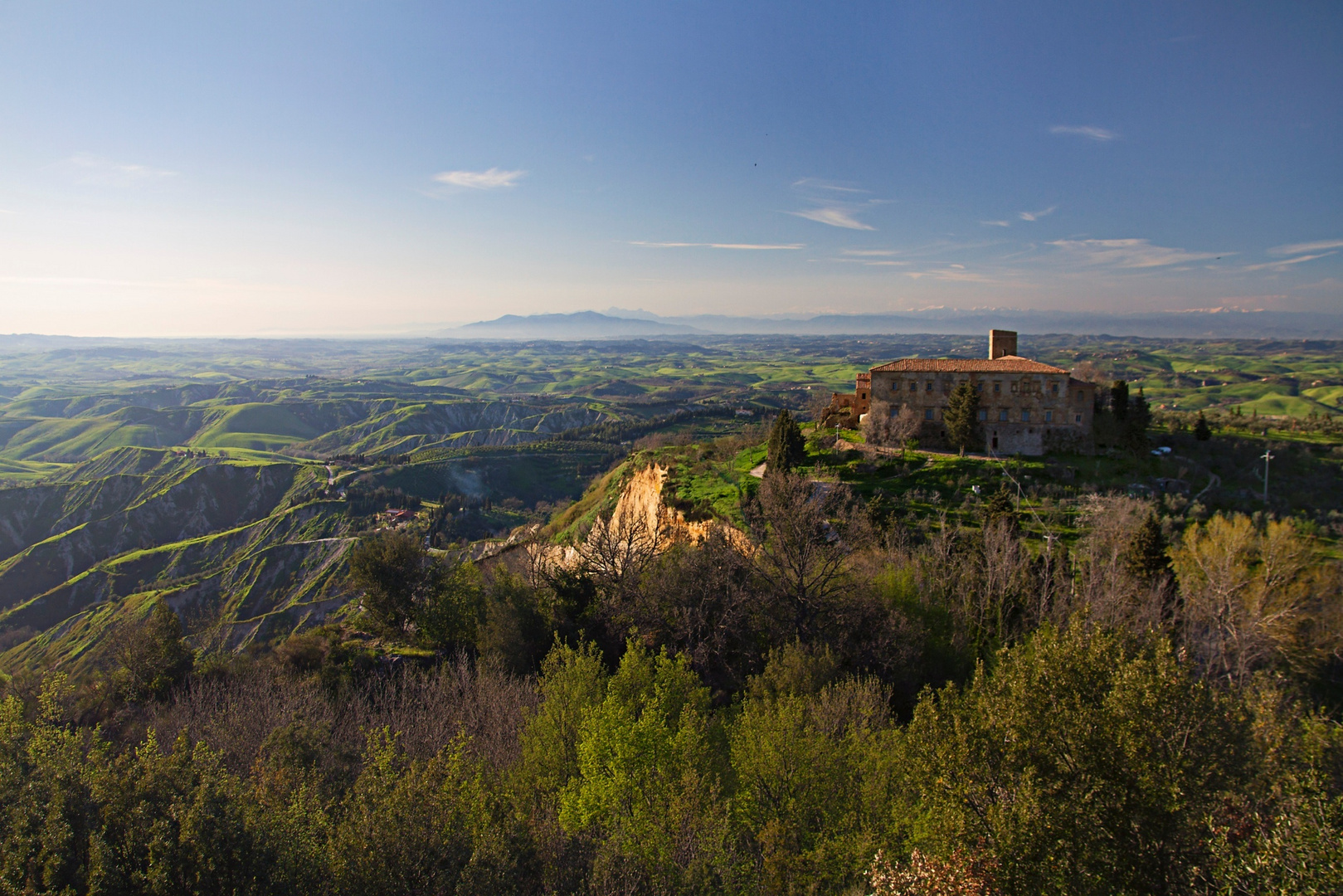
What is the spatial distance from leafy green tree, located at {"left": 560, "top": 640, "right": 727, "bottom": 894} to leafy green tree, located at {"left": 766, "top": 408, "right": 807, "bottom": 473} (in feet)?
73.3

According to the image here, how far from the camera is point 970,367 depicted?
143ft

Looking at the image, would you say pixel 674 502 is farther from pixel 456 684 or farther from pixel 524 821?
pixel 524 821

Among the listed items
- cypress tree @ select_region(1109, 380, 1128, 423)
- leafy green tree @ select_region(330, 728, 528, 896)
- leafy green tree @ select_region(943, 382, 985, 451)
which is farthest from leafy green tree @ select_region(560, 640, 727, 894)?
cypress tree @ select_region(1109, 380, 1128, 423)

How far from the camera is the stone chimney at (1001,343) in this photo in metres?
50.2

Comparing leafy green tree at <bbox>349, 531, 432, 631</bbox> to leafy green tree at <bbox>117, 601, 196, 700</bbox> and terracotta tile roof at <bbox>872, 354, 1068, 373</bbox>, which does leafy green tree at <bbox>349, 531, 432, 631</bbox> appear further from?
terracotta tile roof at <bbox>872, 354, 1068, 373</bbox>

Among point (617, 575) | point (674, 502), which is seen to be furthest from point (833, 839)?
point (674, 502)

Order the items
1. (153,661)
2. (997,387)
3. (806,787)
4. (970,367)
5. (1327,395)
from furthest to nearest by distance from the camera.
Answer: (1327,395), (970,367), (997,387), (153,661), (806,787)

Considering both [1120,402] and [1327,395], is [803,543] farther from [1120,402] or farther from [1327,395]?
[1327,395]

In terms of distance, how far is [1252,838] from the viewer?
379 inches

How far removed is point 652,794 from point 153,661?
27332 mm

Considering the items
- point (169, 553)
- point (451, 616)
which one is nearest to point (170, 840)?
point (451, 616)

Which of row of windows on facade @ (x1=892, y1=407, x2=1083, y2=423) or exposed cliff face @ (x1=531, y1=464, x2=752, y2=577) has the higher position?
row of windows on facade @ (x1=892, y1=407, x2=1083, y2=423)

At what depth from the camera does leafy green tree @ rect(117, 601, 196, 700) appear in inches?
1085

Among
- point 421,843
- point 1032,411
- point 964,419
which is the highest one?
point 1032,411
